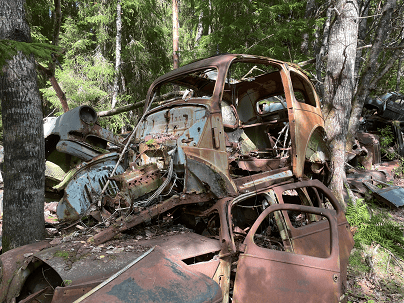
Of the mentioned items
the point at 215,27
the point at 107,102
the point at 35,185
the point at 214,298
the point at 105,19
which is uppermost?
the point at 105,19

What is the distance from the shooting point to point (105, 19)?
11992mm

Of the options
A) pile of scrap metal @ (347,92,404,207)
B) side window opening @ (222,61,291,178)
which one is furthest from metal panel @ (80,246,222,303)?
pile of scrap metal @ (347,92,404,207)

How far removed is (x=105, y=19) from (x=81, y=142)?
30.6ft

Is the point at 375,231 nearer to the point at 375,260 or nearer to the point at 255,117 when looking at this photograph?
Result: the point at 375,260

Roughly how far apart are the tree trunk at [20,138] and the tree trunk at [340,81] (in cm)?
497

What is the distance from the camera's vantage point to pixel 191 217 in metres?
3.45

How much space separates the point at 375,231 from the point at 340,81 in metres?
2.80

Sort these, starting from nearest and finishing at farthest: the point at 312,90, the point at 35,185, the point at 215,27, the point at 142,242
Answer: the point at 142,242 → the point at 35,185 → the point at 312,90 → the point at 215,27

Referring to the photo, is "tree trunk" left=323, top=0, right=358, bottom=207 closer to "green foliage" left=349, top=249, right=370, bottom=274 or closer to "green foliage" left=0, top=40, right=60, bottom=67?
"green foliage" left=349, top=249, right=370, bottom=274

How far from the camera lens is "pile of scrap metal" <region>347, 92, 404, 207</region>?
6172 millimetres

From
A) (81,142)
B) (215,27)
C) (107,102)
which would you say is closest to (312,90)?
(81,142)

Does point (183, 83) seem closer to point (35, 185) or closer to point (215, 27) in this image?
point (35, 185)

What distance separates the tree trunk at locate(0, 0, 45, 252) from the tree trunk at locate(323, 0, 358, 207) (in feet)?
16.3

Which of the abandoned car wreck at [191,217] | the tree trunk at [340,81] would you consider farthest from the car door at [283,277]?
the tree trunk at [340,81]
